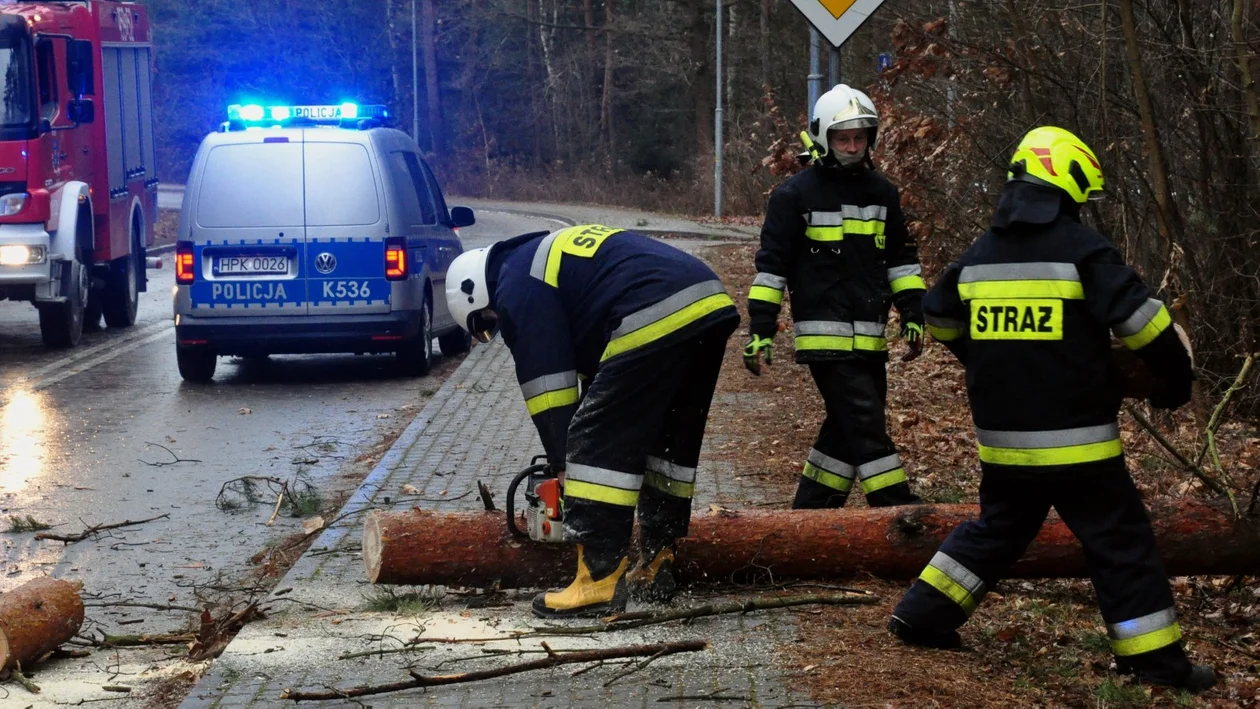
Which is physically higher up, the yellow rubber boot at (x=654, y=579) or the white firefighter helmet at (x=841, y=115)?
the white firefighter helmet at (x=841, y=115)

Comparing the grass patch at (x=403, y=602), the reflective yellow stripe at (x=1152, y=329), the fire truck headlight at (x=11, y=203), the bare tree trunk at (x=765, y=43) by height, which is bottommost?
the grass patch at (x=403, y=602)

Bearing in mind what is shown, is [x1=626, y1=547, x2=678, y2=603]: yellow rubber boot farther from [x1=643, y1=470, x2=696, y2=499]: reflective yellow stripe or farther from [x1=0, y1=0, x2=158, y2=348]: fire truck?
[x1=0, y1=0, x2=158, y2=348]: fire truck

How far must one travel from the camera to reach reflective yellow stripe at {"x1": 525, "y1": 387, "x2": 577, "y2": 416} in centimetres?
522

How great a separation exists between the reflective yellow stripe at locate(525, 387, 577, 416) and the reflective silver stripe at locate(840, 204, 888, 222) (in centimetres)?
161

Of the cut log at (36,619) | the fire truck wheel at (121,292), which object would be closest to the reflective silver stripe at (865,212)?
the cut log at (36,619)

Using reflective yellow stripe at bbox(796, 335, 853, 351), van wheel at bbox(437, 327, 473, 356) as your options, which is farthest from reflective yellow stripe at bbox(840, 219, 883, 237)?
van wheel at bbox(437, 327, 473, 356)

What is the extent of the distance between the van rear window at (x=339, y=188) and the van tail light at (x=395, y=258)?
0.73 ft

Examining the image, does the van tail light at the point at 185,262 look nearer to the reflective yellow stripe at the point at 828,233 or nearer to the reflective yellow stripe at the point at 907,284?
the reflective yellow stripe at the point at 828,233

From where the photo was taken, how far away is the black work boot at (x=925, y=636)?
4.80 meters

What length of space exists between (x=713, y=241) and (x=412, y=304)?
19048 millimetres

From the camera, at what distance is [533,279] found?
5.30m

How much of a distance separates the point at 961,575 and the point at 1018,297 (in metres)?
0.91

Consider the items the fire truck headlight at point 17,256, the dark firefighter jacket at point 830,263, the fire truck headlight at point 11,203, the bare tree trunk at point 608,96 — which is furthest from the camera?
the bare tree trunk at point 608,96

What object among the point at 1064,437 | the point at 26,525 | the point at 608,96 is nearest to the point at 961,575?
the point at 1064,437
